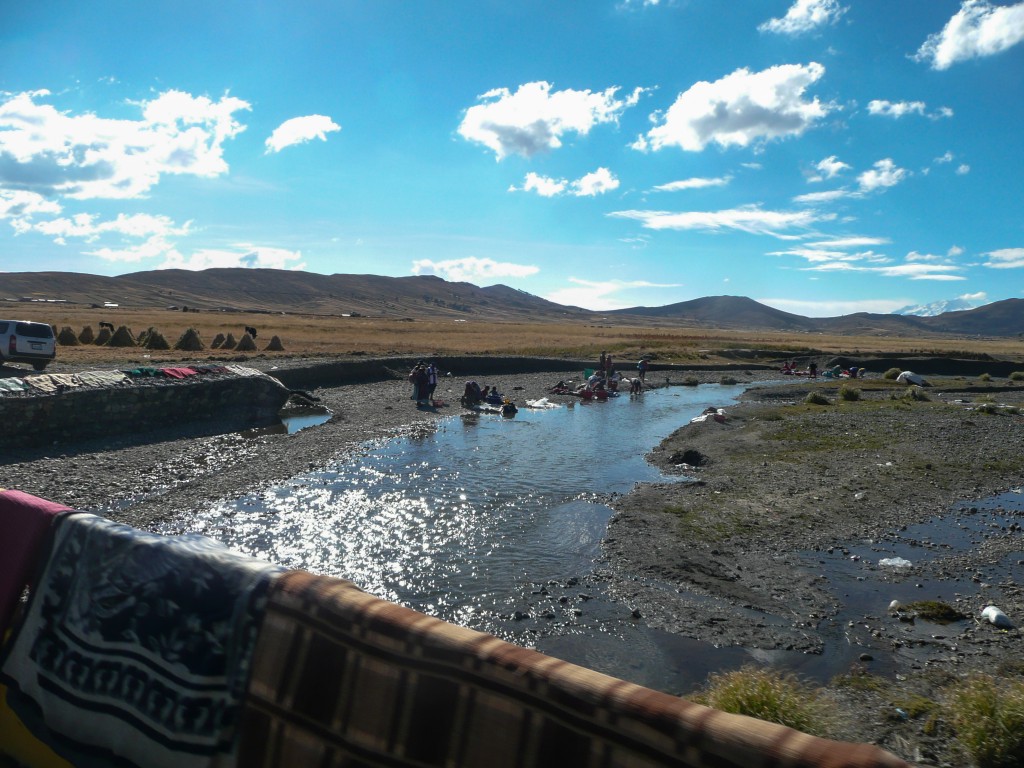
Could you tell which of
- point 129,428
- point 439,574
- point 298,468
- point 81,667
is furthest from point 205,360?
point 81,667

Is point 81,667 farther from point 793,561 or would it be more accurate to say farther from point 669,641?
point 793,561

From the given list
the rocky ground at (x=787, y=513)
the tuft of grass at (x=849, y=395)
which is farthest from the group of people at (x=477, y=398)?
the tuft of grass at (x=849, y=395)

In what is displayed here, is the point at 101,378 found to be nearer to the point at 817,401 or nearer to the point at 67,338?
the point at 67,338

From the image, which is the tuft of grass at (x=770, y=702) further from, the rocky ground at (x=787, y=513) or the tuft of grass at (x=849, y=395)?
the tuft of grass at (x=849, y=395)

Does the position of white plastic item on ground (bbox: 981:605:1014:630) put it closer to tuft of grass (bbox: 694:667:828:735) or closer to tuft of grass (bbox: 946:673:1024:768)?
tuft of grass (bbox: 946:673:1024:768)

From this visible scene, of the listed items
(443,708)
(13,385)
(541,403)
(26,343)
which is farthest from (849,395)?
(443,708)

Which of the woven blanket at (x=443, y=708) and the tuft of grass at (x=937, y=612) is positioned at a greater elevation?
the woven blanket at (x=443, y=708)

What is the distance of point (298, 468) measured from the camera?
1752 centimetres

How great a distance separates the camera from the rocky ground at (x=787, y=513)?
826cm

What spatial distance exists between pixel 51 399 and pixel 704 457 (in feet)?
55.2

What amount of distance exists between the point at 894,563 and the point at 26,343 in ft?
97.5

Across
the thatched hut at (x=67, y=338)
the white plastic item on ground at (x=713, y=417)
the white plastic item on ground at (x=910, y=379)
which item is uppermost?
the thatched hut at (x=67, y=338)

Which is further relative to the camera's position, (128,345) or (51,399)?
(128,345)

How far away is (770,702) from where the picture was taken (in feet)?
18.5
